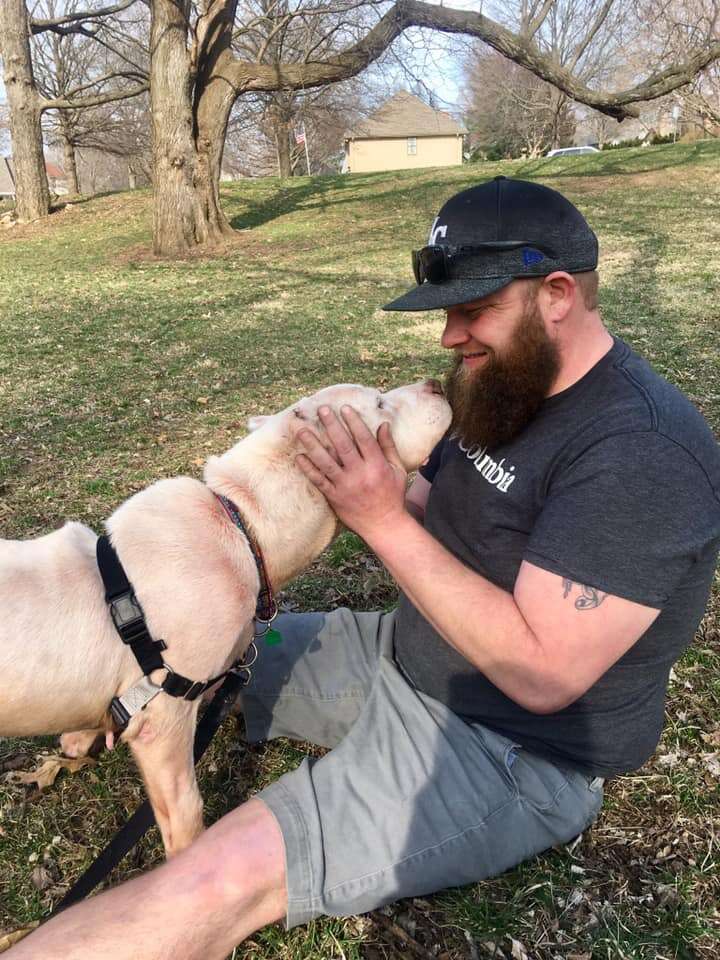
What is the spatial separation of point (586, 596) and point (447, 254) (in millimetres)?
1250

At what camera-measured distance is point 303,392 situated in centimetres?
722

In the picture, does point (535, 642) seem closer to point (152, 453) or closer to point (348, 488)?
point (348, 488)

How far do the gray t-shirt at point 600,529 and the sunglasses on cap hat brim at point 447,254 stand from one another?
45cm

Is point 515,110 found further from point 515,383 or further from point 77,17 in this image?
point 515,383

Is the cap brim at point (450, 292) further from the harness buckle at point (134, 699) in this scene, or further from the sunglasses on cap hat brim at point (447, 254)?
the harness buckle at point (134, 699)

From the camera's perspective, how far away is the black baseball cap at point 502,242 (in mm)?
2238

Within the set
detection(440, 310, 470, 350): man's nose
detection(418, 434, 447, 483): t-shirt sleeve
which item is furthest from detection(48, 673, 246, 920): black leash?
detection(440, 310, 470, 350): man's nose

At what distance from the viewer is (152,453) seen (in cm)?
588

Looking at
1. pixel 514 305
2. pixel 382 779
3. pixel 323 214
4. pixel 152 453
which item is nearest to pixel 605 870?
pixel 382 779

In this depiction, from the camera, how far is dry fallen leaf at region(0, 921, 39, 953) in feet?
7.41

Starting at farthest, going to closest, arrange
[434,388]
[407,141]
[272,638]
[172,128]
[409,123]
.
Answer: [407,141]
[409,123]
[172,128]
[272,638]
[434,388]

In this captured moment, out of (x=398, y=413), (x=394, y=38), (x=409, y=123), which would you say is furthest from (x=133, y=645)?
(x=409, y=123)

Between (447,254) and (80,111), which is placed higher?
(80,111)

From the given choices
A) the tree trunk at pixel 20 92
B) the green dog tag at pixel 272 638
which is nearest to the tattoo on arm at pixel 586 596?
the green dog tag at pixel 272 638
